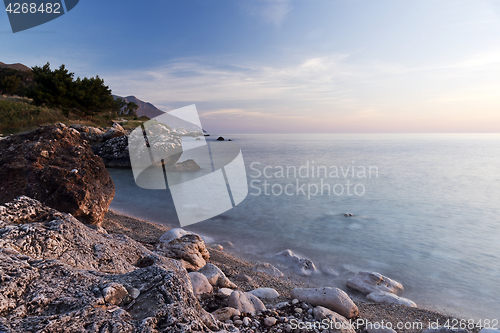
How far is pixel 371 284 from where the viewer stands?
4680 millimetres

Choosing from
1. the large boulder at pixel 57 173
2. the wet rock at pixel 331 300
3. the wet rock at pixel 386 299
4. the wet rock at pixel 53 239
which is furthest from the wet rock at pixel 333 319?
the large boulder at pixel 57 173

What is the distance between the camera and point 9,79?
36.2m

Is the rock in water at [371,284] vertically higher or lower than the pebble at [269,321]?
lower

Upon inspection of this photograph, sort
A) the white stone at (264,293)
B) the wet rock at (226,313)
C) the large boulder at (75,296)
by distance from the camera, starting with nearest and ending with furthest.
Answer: the large boulder at (75,296) < the wet rock at (226,313) < the white stone at (264,293)

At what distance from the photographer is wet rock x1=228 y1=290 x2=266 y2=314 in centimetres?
264

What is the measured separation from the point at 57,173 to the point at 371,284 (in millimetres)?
5941

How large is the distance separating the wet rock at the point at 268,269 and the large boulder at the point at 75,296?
3.62m

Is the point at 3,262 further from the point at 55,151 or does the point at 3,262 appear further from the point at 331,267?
the point at 331,267

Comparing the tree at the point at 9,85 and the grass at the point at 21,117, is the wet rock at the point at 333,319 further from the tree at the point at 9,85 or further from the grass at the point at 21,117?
the tree at the point at 9,85

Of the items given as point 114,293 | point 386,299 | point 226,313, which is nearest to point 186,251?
point 226,313

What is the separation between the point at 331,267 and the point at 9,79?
48760 mm

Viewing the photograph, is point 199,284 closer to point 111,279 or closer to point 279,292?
point 279,292

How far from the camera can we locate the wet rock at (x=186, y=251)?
4.25 m

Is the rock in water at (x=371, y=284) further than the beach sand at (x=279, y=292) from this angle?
Yes
